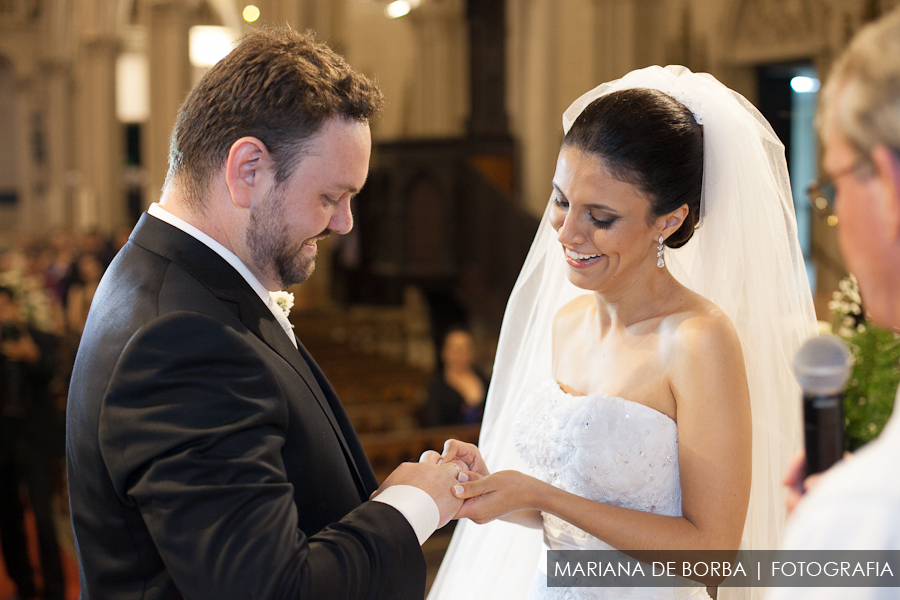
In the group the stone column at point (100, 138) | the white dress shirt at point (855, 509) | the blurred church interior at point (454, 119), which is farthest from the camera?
the stone column at point (100, 138)

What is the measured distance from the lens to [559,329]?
2340 mm

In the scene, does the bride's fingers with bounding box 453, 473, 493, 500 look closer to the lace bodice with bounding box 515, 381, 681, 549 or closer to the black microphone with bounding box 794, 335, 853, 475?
the lace bodice with bounding box 515, 381, 681, 549

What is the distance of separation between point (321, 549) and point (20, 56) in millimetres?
25598

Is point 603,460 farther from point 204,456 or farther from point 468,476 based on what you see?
point 204,456

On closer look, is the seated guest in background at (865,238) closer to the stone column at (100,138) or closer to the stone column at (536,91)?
the stone column at (536,91)

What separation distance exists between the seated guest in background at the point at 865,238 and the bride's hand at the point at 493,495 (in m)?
0.87

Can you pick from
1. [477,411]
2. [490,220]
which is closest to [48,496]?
[477,411]

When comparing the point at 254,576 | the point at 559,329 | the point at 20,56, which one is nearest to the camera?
the point at 254,576

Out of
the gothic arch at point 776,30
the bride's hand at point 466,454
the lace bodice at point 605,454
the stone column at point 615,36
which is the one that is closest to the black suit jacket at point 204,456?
the bride's hand at point 466,454

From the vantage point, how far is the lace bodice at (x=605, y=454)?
1.87m

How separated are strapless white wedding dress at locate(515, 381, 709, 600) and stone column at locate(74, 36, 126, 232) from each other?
16598 millimetres

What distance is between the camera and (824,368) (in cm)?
84

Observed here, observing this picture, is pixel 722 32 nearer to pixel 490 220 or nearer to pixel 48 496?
pixel 490 220

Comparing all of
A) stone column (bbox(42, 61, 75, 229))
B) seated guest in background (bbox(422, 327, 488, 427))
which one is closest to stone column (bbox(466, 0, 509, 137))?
seated guest in background (bbox(422, 327, 488, 427))
